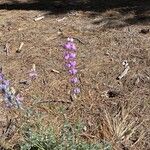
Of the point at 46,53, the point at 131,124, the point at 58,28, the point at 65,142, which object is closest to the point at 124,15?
the point at 58,28

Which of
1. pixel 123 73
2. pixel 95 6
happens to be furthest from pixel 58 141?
pixel 95 6

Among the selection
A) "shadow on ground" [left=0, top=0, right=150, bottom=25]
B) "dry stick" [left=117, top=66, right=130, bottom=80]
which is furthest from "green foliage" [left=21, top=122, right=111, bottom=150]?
"shadow on ground" [left=0, top=0, right=150, bottom=25]

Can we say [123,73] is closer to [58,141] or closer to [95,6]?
[58,141]

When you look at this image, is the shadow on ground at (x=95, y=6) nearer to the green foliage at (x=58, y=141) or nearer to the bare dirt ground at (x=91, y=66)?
the bare dirt ground at (x=91, y=66)

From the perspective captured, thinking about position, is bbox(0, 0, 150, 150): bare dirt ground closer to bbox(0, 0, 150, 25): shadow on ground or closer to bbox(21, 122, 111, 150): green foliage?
bbox(0, 0, 150, 25): shadow on ground

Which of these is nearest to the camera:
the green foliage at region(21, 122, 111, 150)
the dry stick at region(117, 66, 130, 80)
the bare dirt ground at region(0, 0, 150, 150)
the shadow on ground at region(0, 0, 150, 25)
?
the green foliage at region(21, 122, 111, 150)
